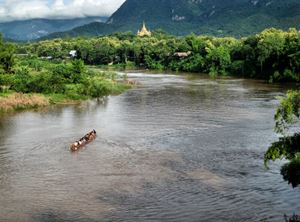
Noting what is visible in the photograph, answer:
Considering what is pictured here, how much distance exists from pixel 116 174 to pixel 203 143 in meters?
7.44

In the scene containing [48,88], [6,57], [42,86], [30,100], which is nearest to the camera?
[30,100]

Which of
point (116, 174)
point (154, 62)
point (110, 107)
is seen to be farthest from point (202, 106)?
point (154, 62)

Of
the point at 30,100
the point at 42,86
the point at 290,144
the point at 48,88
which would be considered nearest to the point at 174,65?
the point at 48,88

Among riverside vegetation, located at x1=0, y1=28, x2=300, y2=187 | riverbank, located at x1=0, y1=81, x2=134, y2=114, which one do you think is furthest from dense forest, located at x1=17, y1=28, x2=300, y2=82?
riverbank, located at x1=0, y1=81, x2=134, y2=114

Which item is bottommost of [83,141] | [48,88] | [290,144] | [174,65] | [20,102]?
[83,141]

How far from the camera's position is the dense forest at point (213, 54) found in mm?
64250

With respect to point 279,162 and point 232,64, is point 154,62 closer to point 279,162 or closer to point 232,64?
point 232,64

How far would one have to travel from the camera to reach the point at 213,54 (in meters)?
79.9

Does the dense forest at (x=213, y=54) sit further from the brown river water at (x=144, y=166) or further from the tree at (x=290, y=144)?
the tree at (x=290, y=144)

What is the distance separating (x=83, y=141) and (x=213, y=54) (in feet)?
178

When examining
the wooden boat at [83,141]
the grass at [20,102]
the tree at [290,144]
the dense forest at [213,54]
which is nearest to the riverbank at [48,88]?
the grass at [20,102]

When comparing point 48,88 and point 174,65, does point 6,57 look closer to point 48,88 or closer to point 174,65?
point 48,88

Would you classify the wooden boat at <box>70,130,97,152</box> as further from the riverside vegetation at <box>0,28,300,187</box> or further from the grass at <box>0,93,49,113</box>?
the grass at <box>0,93,49,113</box>

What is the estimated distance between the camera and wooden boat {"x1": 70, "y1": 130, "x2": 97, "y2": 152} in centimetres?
2792
